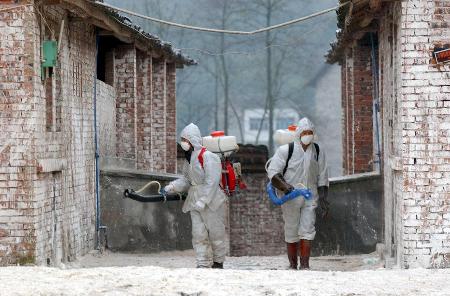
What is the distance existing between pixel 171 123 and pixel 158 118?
70.5 inches

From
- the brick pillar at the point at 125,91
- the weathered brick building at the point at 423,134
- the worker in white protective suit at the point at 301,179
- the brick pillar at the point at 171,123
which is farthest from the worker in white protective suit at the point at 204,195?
the brick pillar at the point at 171,123

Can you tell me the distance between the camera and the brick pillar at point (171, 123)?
22859 mm

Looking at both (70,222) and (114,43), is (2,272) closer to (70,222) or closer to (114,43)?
(70,222)

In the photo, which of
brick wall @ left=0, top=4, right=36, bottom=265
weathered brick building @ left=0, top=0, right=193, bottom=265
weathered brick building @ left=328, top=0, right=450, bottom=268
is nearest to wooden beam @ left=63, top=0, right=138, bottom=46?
weathered brick building @ left=0, top=0, right=193, bottom=265

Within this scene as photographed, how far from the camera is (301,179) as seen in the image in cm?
1290

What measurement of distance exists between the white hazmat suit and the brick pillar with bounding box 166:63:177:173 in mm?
9498

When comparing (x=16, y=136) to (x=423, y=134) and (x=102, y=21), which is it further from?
(x=423, y=134)

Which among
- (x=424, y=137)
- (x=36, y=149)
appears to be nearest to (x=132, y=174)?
(x=36, y=149)

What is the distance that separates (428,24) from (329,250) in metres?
6.77

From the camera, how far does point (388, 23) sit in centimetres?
1306

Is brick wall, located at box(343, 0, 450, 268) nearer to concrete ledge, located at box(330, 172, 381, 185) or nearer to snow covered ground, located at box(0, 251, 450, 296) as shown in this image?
snow covered ground, located at box(0, 251, 450, 296)

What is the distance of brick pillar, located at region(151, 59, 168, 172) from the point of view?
69.9 ft

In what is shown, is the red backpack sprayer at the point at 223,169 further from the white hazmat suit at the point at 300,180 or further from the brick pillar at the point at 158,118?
the brick pillar at the point at 158,118

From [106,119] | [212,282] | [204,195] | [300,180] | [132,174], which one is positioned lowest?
[212,282]
